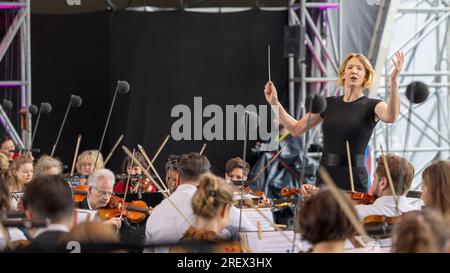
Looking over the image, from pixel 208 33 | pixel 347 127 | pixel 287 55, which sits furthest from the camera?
pixel 208 33

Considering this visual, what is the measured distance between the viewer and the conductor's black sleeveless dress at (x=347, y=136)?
4754mm

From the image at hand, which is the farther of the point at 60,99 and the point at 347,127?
the point at 60,99

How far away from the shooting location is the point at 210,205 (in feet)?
10.9

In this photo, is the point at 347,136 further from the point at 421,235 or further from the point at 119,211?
the point at 421,235

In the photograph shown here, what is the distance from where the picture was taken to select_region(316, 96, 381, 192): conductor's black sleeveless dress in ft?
15.6

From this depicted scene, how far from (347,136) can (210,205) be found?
1.63 meters

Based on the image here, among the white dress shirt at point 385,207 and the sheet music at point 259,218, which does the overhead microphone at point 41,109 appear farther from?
the white dress shirt at point 385,207

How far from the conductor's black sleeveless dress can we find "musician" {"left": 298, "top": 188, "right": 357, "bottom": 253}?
217cm

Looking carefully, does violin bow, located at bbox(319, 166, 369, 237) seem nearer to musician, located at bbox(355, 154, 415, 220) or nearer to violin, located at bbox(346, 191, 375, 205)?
musician, located at bbox(355, 154, 415, 220)
